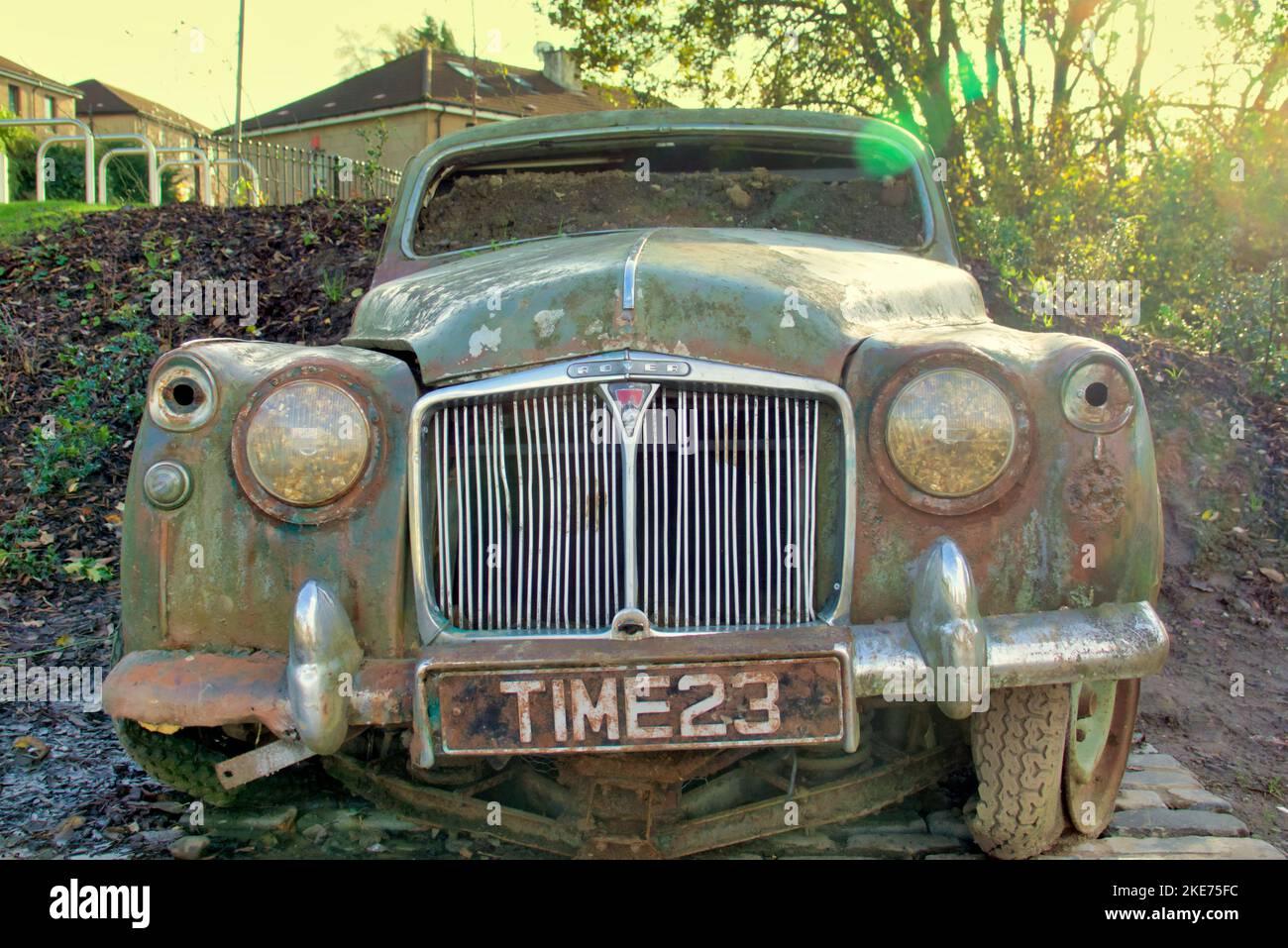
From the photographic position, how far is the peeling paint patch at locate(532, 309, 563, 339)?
237 cm

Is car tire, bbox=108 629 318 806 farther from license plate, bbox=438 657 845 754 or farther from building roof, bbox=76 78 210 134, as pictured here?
→ building roof, bbox=76 78 210 134

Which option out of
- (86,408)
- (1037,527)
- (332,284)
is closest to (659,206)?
(1037,527)

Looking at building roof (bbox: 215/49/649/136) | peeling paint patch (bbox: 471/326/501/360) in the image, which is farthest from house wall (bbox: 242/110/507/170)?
peeling paint patch (bbox: 471/326/501/360)

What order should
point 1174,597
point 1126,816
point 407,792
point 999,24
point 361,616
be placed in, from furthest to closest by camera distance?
point 999,24, point 1174,597, point 1126,816, point 407,792, point 361,616

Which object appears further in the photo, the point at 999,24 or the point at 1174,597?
the point at 999,24

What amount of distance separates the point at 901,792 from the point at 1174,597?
2864 millimetres

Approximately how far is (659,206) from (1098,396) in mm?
2053

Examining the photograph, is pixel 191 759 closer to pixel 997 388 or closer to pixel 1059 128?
pixel 997 388

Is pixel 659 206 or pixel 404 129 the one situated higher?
pixel 404 129

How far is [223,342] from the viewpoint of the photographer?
251 centimetres

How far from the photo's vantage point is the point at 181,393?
2383 millimetres

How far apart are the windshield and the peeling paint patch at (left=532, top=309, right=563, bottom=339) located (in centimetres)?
147
